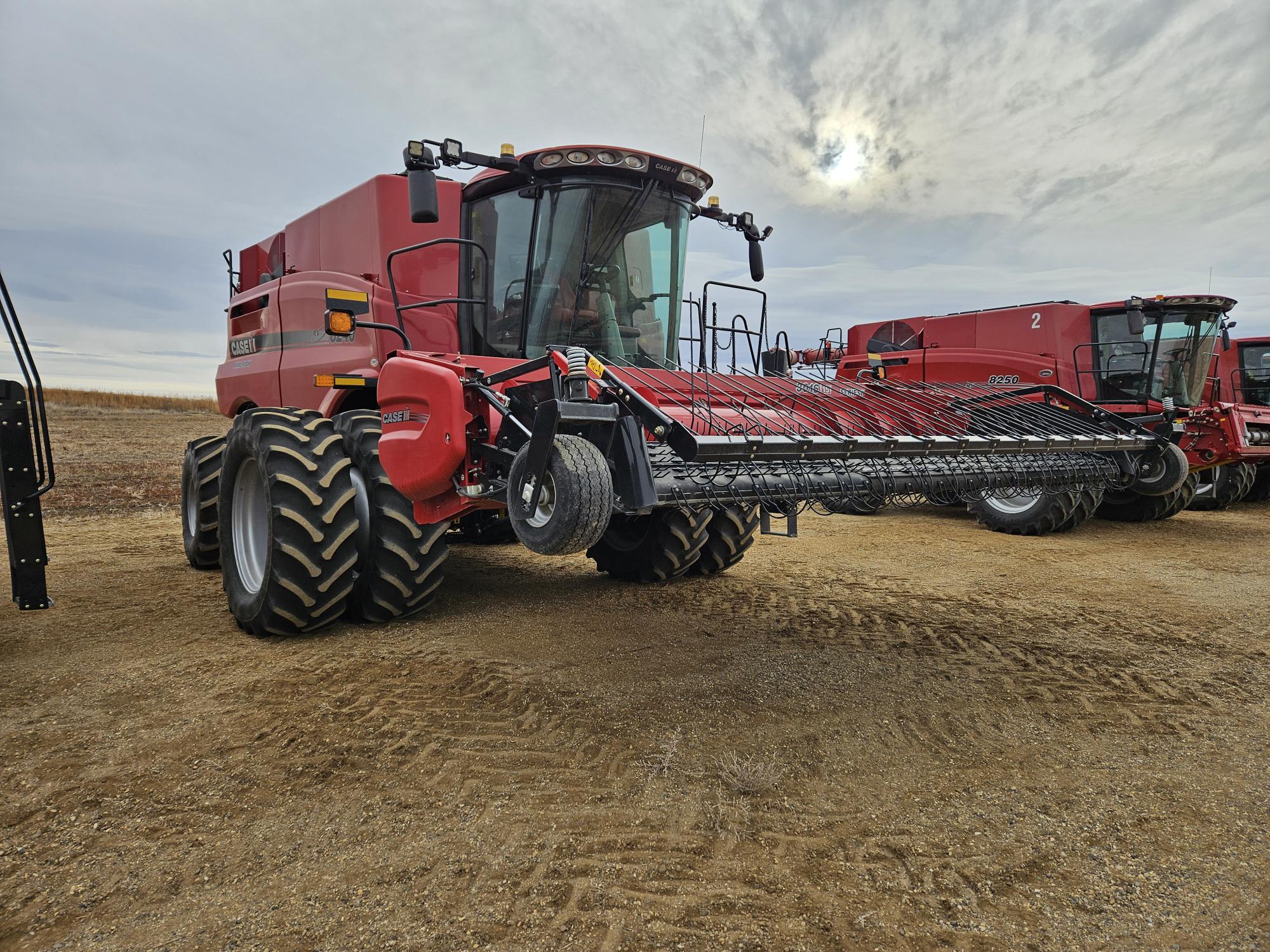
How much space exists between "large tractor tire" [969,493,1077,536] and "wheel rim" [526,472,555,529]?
6.68 m

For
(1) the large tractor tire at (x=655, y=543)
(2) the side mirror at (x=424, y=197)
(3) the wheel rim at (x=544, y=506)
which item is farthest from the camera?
(1) the large tractor tire at (x=655, y=543)

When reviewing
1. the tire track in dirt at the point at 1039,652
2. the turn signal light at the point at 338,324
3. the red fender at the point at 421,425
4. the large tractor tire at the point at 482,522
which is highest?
the turn signal light at the point at 338,324

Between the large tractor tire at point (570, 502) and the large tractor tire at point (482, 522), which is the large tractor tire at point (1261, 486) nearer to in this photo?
the large tractor tire at point (482, 522)

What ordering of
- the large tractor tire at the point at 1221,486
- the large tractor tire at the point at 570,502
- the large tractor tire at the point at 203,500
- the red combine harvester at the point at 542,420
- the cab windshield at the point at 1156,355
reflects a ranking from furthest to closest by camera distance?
the large tractor tire at the point at 1221,486, the cab windshield at the point at 1156,355, the large tractor tire at the point at 203,500, the red combine harvester at the point at 542,420, the large tractor tire at the point at 570,502

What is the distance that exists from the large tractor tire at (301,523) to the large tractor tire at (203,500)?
190 centimetres

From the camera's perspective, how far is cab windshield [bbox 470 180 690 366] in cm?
450

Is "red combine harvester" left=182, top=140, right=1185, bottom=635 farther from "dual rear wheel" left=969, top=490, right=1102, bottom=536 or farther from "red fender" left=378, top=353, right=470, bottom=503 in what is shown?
"dual rear wheel" left=969, top=490, right=1102, bottom=536

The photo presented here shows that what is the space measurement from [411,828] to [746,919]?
103cm

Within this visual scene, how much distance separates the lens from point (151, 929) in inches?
77.8

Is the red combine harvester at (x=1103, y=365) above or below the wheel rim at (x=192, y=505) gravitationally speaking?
above

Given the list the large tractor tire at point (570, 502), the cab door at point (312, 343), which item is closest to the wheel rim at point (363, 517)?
the cab door at point (312, 343)

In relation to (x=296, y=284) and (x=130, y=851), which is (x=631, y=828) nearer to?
(x=130, y=851)

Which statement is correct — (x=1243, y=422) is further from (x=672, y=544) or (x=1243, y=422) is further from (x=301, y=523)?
(x=301, y=523)

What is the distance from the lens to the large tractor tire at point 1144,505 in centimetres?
960
